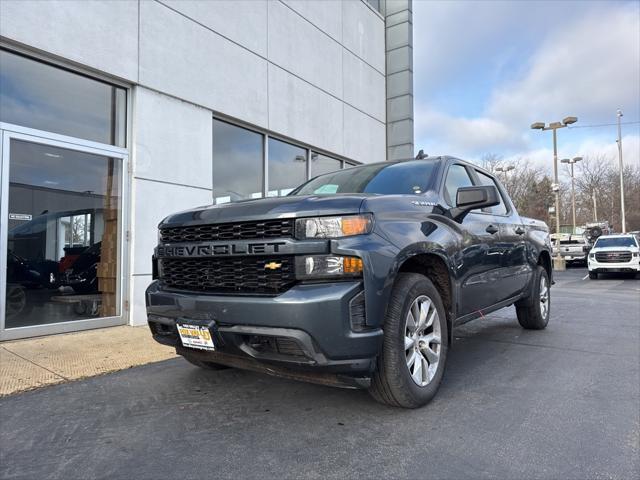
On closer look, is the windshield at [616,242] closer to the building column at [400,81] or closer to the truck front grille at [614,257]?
the truck front grille at [614,257]

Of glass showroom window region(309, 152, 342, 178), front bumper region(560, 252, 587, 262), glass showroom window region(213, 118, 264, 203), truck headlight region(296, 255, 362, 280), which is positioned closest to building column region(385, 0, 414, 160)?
glass showroom window region(309, 152, 342, 178)

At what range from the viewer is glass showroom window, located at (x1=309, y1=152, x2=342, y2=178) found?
10258mm

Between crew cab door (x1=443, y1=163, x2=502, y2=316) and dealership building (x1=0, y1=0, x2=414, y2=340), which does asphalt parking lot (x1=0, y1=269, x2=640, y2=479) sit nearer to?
crew cab door (x1=443, y1=163, x2=502, y2=316)

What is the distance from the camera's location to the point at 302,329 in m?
2.43

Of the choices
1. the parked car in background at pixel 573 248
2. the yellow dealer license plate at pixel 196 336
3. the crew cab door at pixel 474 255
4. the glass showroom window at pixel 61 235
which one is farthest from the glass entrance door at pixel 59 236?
the parked car in background at pixel 573 248

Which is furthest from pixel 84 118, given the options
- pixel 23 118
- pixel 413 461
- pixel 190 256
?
pixel 413 461

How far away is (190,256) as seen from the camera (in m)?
3.02

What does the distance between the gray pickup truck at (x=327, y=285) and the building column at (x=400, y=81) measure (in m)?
9.37

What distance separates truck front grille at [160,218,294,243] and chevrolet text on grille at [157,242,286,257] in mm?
59

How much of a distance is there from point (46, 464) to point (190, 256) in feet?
4.50

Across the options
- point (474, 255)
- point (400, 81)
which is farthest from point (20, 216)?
point (400, 81)

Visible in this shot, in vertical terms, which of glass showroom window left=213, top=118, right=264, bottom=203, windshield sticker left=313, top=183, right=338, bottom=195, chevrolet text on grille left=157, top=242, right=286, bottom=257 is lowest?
chevrolet text on grille left=157, top=242, right=286, bottom=257

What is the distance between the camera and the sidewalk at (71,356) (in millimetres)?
3807

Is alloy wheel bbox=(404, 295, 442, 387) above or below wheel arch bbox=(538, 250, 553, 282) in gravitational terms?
below
